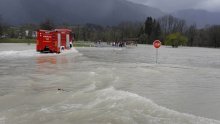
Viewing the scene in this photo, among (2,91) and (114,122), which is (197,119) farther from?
(2,91)

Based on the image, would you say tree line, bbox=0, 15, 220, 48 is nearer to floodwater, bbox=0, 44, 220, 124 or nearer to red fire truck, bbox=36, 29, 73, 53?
red fire truck, bbox=36, 29, 73, 53

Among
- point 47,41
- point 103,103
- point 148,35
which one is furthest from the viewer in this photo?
point 148,35

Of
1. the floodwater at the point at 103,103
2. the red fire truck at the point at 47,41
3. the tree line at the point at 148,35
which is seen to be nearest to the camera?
the floodwater at the point at 103,103

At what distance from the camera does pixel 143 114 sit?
8.42 meters

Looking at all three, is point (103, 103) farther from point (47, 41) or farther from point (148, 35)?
point (148, 35)

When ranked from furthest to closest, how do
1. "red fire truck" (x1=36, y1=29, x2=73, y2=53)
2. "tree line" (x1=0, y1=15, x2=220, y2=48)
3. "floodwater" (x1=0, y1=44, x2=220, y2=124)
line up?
"tree line" (x1=0, y1=15, x2=220, y2=48) → "red fire truck" (x1=36, y1=29, x2=73, y2=53) → "floodwater" (x1=0, y1=44, x2=220, y2=124)

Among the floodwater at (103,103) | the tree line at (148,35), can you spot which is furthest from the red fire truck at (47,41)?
the tree line at (148,35)

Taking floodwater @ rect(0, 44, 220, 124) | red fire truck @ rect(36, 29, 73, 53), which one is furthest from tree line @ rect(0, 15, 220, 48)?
floodwater @ rect(0, 44, 220, 124)

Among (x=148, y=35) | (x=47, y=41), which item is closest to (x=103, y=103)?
(x=47, y=41)

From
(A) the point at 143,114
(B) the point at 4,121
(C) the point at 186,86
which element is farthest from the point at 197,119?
(C) the point at 186,86

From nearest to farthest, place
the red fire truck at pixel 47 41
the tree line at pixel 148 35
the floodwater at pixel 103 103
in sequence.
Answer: the floodwater at pixel 103 103 → the red fire truck at pixel 47 41 → the tree line at pixel 148 35

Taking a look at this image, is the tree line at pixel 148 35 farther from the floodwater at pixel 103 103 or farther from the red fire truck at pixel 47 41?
the floodwater at pixel 103 103

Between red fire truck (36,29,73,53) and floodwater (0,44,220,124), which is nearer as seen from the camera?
floodwater (0,44,220,124)

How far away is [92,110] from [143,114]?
1.29 m
